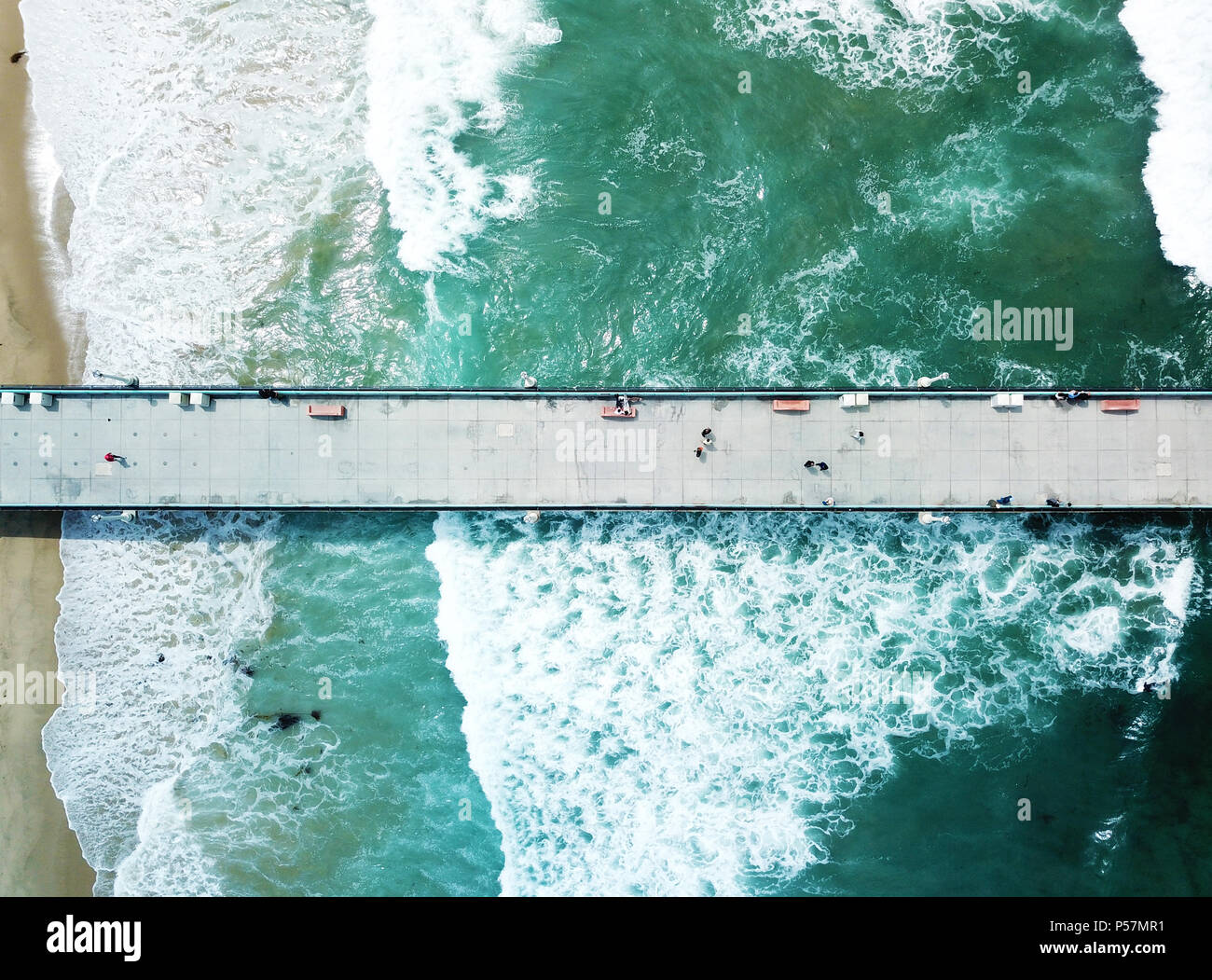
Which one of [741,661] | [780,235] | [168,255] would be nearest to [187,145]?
[168,255]

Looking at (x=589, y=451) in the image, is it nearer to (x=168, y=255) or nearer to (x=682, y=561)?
(x=682, y=561)

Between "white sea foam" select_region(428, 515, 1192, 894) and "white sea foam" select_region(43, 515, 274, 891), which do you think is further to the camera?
"white sea foam" select_region(43, 515, 274, 891)

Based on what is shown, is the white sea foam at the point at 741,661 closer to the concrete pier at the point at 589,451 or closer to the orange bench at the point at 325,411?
the concrete pier at the point at 589,451

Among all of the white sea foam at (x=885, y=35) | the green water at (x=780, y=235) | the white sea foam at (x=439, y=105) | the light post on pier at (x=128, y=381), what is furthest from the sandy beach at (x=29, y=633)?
the white sea foam at (x=885, y=35)

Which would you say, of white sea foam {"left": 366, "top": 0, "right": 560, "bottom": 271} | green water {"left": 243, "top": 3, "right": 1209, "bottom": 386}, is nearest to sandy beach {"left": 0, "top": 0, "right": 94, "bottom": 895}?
green water {"left": 243, "top": 3, "right": 1209, "bottom": 386}

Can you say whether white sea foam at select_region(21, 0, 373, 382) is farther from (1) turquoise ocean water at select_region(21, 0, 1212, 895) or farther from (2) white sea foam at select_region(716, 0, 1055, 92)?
(2) white sea foam at select_region(716, 0, 1055, 92)

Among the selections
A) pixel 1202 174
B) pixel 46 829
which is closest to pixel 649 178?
pixel 1202 174
